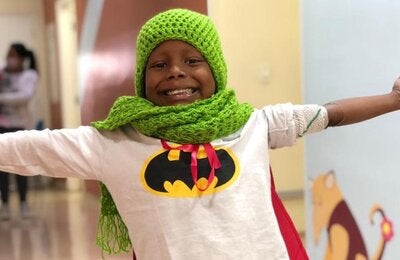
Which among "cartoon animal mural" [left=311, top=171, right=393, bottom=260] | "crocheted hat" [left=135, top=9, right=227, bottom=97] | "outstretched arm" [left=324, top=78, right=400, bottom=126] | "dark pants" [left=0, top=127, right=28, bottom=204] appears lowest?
"dark pants" [left=0, top=127, right=28, bottom=204]

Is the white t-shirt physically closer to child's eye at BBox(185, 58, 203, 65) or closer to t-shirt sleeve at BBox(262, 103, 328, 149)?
t-shirt sleeve at BBox(262, 103, 328, 149)

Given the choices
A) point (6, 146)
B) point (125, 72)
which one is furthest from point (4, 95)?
point (6, 146)

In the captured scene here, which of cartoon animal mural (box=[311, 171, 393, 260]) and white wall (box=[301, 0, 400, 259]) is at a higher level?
white wall (box=[301, 0, 400, 259])

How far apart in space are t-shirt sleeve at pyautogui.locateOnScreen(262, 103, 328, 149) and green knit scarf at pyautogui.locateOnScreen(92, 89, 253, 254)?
0.05m

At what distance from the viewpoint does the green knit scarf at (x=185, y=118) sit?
1.06 m

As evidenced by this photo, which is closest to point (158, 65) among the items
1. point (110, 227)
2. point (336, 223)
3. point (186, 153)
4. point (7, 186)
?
point (186, 153)

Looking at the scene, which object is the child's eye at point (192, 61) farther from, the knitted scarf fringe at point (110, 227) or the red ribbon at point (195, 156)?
the knitted scarf fringe at point (110, 227)

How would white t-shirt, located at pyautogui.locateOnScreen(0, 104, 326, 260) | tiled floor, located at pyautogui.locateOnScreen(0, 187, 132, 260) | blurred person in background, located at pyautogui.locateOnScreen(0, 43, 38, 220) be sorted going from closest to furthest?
1. white t-shirt, located at pyautogui.locateOnScreen(0, 104, 326, 260)
2. tiled floor, located at pyautogui.locateOnScreen(0, 187, 132, 260)
3. blurred person in background, located at pyautogui.locateOnScreen(0, 43, 38, 220)

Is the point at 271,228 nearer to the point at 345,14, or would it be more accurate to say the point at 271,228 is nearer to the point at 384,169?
the point at 384,169

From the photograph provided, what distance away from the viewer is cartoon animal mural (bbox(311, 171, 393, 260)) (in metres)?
2.04

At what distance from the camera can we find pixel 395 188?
73.5 inches

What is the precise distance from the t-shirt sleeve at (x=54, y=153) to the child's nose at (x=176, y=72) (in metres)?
0.18

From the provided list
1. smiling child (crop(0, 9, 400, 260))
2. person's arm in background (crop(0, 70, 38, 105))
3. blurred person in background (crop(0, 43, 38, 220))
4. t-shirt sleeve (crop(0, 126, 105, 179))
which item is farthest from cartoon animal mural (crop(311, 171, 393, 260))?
person's arm in background (crop(0, 70, 38, 105))

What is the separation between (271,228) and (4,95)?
3.50 m
